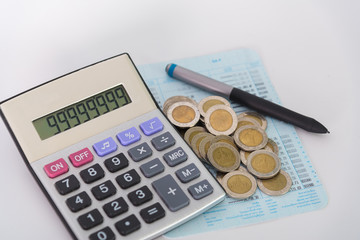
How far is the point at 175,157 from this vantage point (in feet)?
2.84

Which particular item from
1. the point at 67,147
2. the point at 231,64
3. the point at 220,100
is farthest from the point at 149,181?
the point at 231,64

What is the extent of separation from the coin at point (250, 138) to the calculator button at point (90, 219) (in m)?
0.28

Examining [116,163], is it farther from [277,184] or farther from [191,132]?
[277,184]

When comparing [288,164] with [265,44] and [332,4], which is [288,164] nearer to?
[265,44]

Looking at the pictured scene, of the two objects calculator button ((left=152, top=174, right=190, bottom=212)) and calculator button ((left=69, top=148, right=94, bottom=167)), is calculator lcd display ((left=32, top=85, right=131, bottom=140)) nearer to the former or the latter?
calculator button ((left=69, top=148, right=94, bottom=167))

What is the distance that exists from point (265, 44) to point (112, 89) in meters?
0.39

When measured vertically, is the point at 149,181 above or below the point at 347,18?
below

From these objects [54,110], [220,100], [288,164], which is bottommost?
[288,164]

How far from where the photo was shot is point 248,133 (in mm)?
956

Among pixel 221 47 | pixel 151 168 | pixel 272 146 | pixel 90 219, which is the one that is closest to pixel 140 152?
pixel 151 168

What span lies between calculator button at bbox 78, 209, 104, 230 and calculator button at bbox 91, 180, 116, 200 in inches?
1.0

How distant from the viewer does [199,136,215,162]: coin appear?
922mm

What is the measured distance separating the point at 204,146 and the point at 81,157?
207 mm

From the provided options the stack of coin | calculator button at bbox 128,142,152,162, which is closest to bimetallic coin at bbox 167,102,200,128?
the stack of coin
